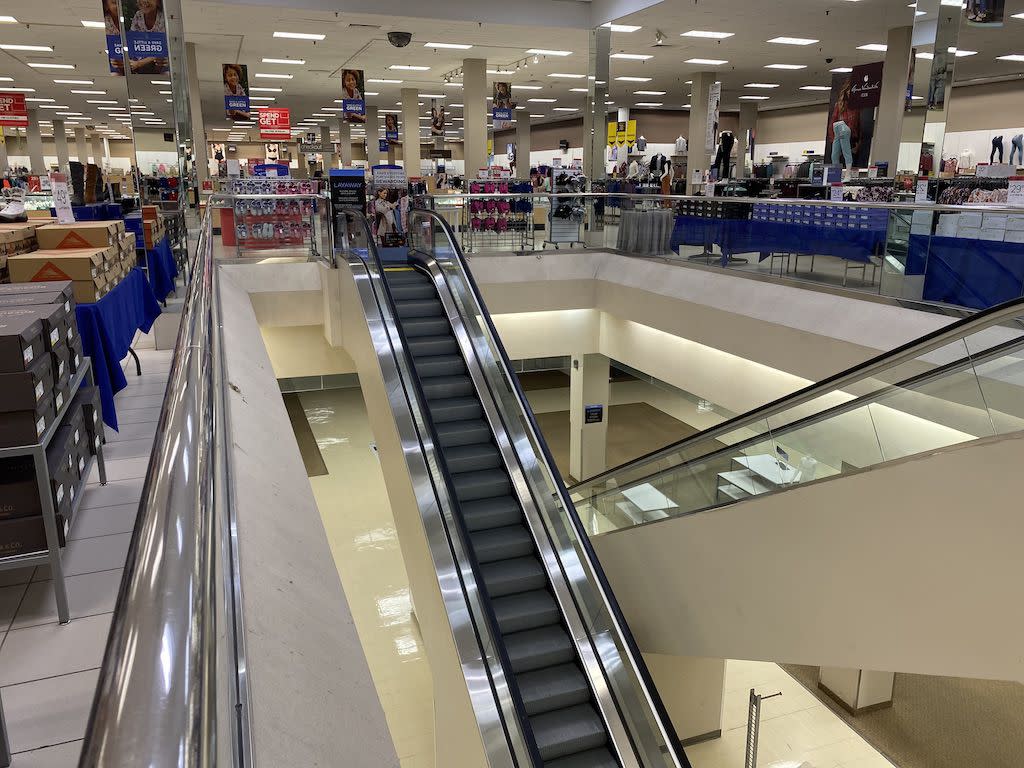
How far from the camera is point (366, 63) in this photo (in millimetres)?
19594

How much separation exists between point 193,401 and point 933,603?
160 inches

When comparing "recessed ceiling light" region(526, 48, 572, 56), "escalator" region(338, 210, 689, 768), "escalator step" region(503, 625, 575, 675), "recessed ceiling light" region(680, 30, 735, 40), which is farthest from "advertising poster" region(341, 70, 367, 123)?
A: "escalator step" region(503, 625, 575, 675)

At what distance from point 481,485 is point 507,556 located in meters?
0.81

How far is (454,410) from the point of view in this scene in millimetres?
8625

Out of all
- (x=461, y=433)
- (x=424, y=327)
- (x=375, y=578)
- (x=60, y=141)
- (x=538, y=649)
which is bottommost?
(x=375, y=578)

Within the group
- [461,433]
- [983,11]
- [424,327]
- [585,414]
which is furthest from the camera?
[585,414]

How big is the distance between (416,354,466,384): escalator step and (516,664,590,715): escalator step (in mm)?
3682

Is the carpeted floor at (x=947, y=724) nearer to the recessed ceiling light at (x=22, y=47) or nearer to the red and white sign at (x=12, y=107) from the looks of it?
the recessed ceiling light at (x=22, y=47)

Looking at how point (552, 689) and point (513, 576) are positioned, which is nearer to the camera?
point (552, 689)

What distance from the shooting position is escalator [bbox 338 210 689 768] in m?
6.13

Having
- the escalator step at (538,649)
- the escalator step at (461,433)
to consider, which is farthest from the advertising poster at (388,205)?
the escalator step at (538,649)

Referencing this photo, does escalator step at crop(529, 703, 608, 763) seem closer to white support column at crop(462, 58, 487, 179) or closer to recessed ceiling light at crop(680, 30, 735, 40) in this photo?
recessed ceiling light at crop(680, 30, 735, 40)

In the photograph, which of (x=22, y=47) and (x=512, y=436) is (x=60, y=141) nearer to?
(x=22, y=47)

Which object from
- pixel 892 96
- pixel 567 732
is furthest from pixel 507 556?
pixel 892 96
